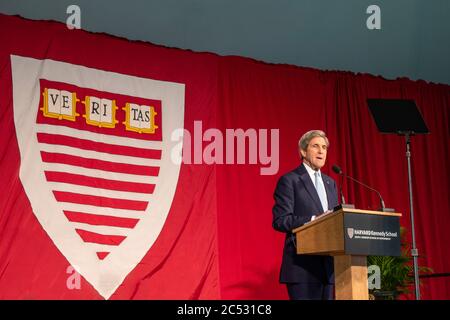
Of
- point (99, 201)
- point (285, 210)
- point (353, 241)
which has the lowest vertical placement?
point (353, 241)

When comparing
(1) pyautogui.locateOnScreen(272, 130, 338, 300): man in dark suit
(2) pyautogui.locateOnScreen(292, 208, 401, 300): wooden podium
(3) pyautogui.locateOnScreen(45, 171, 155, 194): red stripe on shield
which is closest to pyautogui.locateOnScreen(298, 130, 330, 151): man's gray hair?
(1) pyautogui.locateOnScreen(272, 130, 338, 300): man in dark suit

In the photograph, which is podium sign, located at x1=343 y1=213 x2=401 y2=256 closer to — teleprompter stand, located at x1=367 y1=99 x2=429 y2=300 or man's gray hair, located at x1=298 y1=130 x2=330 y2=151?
man's gray hair, located at x1=298 y1=130 x2=330 y2=151

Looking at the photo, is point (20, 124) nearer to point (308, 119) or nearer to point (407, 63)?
point (308, 119)

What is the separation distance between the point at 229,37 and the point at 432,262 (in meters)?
2.87

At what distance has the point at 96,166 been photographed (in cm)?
450

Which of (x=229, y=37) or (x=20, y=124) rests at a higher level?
(x=229, y=37)

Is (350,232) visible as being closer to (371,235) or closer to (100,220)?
(371,235)

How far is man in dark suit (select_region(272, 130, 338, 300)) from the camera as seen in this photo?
107 inches

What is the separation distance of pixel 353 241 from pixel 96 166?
263 cm

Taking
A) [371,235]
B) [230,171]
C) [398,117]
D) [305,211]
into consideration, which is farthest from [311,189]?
[230,171]

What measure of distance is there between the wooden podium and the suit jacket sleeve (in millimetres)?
198

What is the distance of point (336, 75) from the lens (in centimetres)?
569
